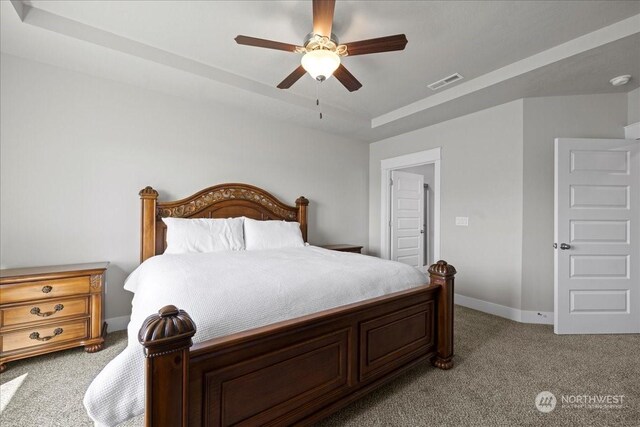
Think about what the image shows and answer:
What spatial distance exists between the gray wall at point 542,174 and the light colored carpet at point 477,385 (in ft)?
2.04

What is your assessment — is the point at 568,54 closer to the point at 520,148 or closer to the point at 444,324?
the point at 520,148

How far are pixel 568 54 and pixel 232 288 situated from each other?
10.4ft

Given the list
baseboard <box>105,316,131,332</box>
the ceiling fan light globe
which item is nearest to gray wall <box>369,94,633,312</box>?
the ceiling fan light globe

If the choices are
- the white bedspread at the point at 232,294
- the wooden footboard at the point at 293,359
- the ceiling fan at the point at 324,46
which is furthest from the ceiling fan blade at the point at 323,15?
the wooden footboard at the point at 293,359

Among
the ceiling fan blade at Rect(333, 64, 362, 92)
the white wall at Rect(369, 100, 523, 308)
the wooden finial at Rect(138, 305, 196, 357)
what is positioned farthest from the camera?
the white wall at Rect(369, 100, 523, 308)

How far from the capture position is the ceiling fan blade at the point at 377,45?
6.07 ft

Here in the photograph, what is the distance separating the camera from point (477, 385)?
6.40 feet

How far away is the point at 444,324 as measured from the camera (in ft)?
6.98

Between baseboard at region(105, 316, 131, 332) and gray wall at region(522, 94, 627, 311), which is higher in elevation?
gray wall at region(522, 94, 627, 311)

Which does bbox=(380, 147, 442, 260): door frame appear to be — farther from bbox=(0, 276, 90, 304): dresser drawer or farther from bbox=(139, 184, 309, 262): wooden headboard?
bbox=(0, 276, 90, 304): dresser drawer

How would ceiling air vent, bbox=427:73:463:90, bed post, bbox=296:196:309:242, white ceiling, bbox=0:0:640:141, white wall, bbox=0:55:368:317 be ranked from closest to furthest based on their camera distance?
white ceiling, bbox=0:0:640:141 → white wall, bbox=0:55:368:317 → ceiling air vent, bbox=427:73:463:90 → bed post, bbox=296:196:309:242

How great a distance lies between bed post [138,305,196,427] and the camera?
979mm

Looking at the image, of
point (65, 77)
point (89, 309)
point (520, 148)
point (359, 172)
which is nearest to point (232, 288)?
point (89, 309)

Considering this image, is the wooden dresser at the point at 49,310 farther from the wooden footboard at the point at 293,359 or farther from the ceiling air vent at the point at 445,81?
the ceiling air vent at the point at 445,81
